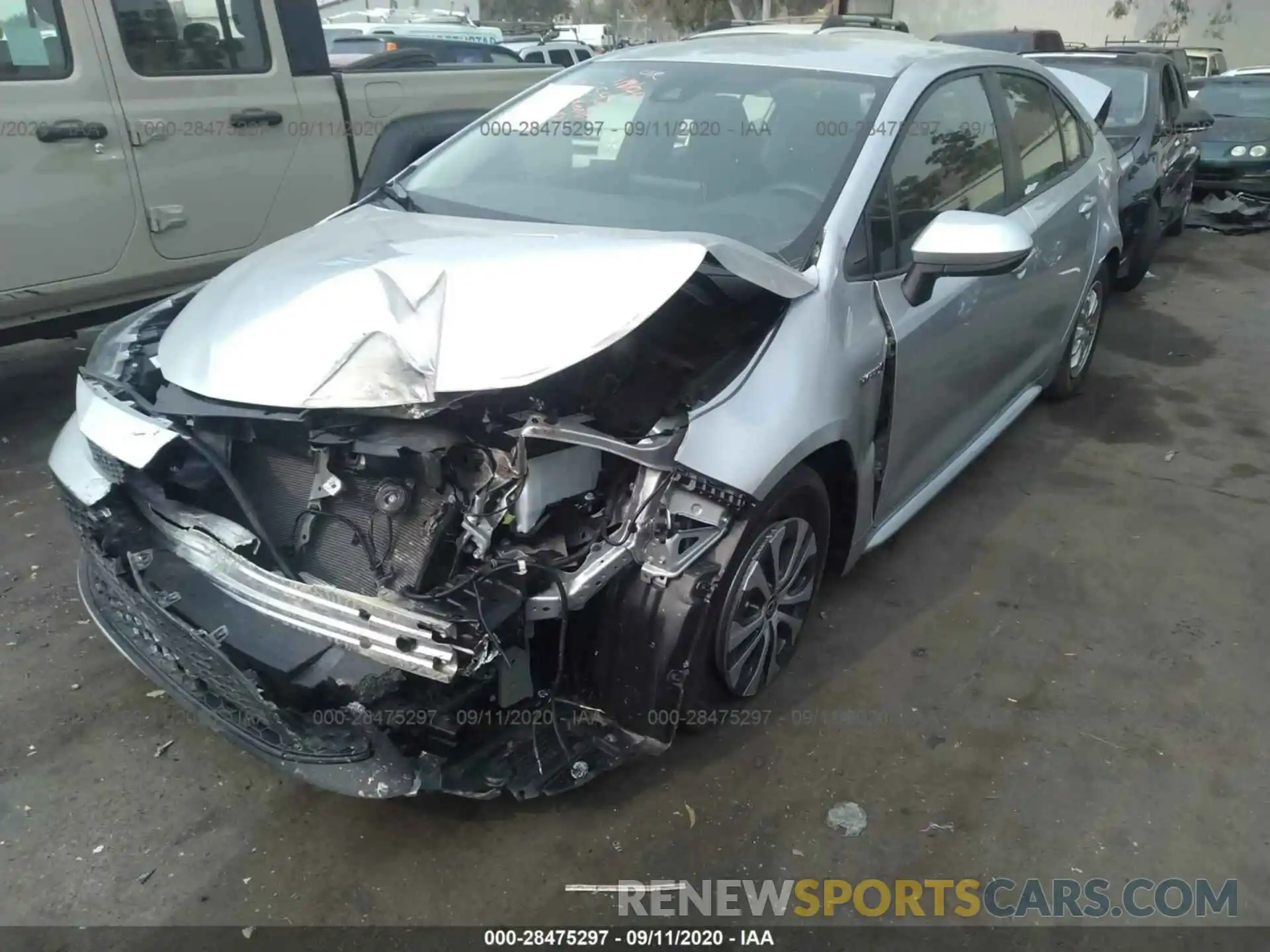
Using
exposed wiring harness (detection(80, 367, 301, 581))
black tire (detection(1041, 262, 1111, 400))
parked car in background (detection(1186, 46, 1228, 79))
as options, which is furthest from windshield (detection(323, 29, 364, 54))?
parked car in background (detection(1186, 46, 1228, 79))

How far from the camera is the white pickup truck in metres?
4.20

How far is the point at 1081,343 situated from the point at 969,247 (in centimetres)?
290

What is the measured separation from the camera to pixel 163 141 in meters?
4.60

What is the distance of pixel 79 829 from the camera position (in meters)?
2.46

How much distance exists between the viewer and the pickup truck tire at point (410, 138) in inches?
190


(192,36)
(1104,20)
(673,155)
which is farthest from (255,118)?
(1104,20)

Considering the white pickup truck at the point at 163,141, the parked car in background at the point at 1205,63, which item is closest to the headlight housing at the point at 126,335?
the white pickup truck at the point at 163,141

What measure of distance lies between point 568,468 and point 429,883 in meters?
1.07

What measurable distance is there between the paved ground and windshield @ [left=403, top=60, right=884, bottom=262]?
1.46 metres

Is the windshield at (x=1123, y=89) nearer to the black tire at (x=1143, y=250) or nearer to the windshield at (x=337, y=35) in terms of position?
the black tire at (x=1143, y=250)

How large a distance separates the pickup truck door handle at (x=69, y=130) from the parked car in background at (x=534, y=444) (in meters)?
1.74

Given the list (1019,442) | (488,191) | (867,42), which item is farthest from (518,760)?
(1019,442)

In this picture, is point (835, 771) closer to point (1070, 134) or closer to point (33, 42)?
point (1070, 134)

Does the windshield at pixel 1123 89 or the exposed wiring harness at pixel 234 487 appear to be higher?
the windshield at pixel 1123 89
